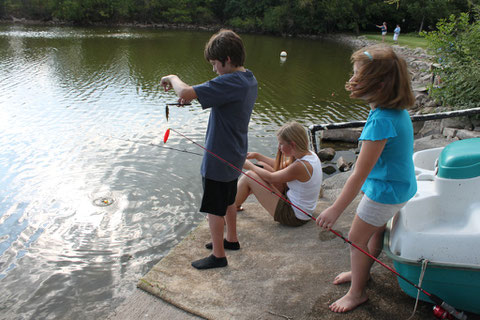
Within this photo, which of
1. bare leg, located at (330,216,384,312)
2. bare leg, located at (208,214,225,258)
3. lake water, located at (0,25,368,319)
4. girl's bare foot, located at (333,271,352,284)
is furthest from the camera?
lake water, located at (0,25,368,319)

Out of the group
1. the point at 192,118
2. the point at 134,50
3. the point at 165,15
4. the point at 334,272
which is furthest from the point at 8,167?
the point at 165,15

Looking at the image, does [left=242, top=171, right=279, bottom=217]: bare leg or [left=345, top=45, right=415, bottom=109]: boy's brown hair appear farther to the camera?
[left=242, top=171, right=279, bottom=217]: bare leg

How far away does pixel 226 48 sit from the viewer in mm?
2498

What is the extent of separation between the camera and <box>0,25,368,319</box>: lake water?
12.2ft

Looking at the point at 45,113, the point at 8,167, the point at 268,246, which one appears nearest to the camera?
the point at 268,246

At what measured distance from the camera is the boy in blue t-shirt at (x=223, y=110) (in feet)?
8.05

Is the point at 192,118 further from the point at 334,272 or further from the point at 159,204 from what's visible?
the point at 334,272

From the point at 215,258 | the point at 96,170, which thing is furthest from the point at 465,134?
the point at 96,170

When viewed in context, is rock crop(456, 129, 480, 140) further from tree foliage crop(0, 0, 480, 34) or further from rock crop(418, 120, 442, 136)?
tree foliage crop(0, 0, 480, 34)

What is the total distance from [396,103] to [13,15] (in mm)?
43847

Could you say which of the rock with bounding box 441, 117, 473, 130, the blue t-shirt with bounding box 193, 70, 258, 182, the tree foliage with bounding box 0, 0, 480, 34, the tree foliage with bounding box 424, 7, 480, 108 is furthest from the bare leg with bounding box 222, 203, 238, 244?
the tree foliage with bounding box 0, 0, 480, 34

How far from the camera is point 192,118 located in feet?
30.4

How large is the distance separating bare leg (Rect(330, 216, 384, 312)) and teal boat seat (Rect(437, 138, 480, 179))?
22.8 inches

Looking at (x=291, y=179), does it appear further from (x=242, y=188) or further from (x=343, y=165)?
(x=343, y=165)
